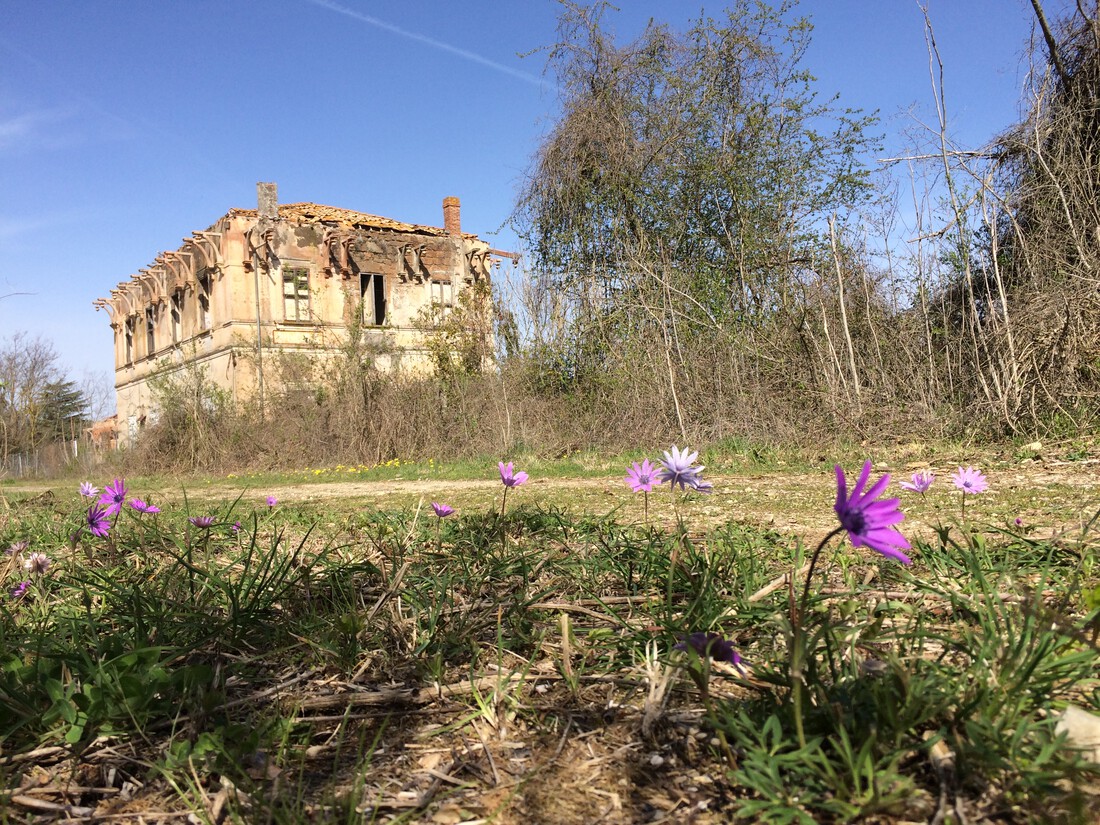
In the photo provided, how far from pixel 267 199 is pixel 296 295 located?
3130mm

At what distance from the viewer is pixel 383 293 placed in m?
24.6

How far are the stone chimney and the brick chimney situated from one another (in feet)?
20.1

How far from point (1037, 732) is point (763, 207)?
1288 cm

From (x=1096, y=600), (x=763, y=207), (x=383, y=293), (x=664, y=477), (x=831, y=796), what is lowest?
(x=831, y=796)

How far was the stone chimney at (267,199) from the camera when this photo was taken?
22562 mm

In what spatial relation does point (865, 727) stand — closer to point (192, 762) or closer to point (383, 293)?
point (192, 762)

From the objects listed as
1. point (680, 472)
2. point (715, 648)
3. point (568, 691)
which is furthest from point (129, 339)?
point (715, 648)

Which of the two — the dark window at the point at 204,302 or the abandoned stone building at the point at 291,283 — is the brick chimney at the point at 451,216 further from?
the dark window at the point at 204,302

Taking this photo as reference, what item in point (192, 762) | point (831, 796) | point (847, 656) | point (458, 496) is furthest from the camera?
point (458, 496)

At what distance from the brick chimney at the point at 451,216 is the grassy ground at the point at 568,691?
83.0 ft

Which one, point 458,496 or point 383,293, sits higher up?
point 383,293

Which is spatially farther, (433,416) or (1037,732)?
(433,416)

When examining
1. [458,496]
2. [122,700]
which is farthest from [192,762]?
[458,496]

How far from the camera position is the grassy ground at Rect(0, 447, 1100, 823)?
3.20ft
